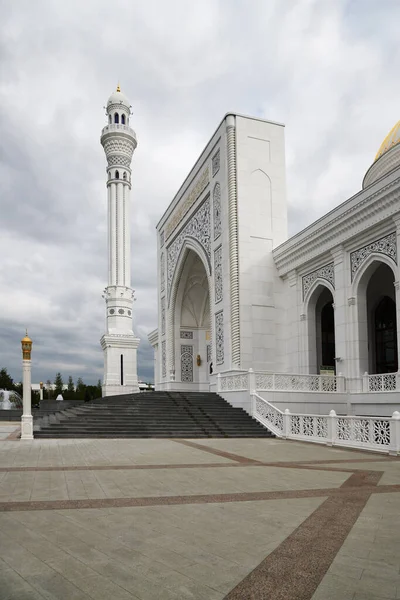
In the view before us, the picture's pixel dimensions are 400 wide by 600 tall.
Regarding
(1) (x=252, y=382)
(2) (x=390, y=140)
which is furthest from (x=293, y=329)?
(2) (x=390, y=140)

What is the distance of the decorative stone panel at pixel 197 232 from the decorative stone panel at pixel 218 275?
43.3 inches

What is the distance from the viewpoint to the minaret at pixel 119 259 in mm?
34709

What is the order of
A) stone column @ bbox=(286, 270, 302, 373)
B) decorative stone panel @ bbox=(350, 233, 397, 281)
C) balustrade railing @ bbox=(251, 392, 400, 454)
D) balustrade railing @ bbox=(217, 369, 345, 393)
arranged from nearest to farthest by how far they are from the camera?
1. balustrade railing @ bbox=(251, 392, 400, 454)
2. decorative stone panel @ bbox=(350, 233, 397, 281)
3. balustrade railing @ bbox=(217, 369, 345, 393)
4. stone column @ bbox=(286, 270, 302, 373)

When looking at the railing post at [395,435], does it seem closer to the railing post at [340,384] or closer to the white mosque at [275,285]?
the white mosque at [275,285]

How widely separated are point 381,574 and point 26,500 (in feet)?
11.4

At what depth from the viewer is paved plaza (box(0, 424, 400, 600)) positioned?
3086 millimetres

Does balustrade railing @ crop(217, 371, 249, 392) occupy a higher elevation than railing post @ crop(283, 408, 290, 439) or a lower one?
higher

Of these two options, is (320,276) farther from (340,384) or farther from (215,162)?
(215,162)

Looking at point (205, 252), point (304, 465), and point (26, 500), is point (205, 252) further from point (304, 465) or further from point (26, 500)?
point (26, 500)

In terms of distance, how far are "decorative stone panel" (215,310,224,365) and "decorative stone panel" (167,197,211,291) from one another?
114 inches

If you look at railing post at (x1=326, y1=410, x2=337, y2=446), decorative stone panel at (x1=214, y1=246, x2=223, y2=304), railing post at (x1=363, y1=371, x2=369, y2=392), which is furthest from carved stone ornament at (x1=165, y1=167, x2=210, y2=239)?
railing post at (x1=326, y1=410, x2=337, y2=446)

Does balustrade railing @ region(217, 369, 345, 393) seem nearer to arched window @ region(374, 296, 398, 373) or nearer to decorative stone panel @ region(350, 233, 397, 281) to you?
arched window @ region(374, 296, 398, 373)

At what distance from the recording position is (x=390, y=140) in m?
21.1

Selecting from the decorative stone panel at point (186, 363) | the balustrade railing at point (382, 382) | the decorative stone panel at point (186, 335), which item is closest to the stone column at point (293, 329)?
the balustrade railing at point (382, 382)
